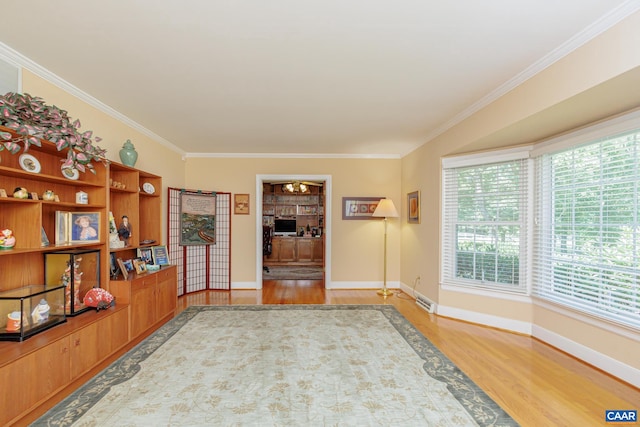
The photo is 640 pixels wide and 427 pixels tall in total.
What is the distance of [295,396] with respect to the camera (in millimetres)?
2295

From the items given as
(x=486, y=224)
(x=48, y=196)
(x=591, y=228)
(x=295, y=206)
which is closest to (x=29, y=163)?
(x=48, y=196)

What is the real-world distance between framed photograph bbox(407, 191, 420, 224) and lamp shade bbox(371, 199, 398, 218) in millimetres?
263

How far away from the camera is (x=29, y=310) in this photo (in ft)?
7.34

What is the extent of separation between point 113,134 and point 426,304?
473 cm

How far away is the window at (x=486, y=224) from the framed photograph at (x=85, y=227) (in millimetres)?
4162

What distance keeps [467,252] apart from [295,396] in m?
2.96

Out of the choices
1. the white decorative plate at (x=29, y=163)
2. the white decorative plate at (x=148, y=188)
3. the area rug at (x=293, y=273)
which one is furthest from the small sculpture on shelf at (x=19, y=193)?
the area rug at (x=293, y=273)

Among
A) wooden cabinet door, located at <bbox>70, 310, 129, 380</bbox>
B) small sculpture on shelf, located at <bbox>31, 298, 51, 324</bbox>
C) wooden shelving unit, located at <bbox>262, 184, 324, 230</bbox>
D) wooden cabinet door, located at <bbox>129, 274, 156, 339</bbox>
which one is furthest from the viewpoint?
wooden shelving unit, located at <bbox>262, 184, 324, 230</bbox>

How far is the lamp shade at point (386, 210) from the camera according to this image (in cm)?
534

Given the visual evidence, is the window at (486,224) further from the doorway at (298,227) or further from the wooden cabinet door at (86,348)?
the doorway at (298,227)

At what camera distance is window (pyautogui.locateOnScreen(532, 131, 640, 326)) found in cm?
258

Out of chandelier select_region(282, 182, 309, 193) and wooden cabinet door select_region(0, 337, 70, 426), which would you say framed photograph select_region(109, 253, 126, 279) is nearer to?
wooden cabinet door select_region(0, 337, 70, 426)

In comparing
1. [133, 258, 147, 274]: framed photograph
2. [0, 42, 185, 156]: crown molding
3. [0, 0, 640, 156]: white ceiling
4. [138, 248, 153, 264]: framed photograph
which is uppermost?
[0, 0, 640, 156]: white ceiling

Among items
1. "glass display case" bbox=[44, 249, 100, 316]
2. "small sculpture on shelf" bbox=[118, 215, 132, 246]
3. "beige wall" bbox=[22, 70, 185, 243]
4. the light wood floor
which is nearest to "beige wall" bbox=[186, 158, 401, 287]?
"beige wall" bbox=[22, 70, 185, 243]
